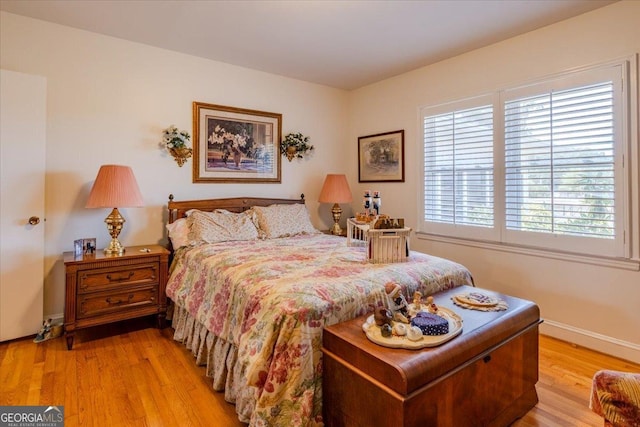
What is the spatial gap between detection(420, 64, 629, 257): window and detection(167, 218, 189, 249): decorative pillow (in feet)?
8.31

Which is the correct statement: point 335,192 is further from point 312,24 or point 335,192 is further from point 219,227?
point 312,24

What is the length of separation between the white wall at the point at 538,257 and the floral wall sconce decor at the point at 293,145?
1.23 metres

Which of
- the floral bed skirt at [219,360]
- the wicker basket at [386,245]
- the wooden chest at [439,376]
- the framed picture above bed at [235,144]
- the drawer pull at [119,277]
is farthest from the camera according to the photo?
the framed picture above bed at [235,144]

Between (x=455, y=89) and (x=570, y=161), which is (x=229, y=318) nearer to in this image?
(x=570, y=161)

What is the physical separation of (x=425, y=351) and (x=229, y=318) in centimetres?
112

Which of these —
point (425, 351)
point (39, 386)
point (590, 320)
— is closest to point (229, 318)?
point (425, 351)

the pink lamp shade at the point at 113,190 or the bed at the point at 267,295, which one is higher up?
the pink lamp shade at the point at 113,190

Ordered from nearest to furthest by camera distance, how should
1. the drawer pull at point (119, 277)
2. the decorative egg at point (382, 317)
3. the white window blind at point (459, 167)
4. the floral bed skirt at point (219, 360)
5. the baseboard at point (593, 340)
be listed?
the decorative egg at point (382, 317) → the floral bed skirt at point (219, 360) → the baseboard at point (593, 340) → the drawer pull at point (119, 277) → the white window blind at point (459, 167)

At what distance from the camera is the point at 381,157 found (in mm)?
4168

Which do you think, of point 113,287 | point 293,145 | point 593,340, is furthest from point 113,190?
point 593,340

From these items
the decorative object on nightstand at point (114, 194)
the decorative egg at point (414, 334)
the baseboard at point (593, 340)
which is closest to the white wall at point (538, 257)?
the baseboard at point (593, 340)

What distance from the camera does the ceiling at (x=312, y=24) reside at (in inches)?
96.4

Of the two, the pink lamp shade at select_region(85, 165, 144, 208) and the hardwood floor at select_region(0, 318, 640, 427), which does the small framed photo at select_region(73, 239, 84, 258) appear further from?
the hardwood floor at select_region(0, 318, 640, 427)

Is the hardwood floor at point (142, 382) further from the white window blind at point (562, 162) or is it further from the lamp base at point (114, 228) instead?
the white window blind at point (562, 162)
